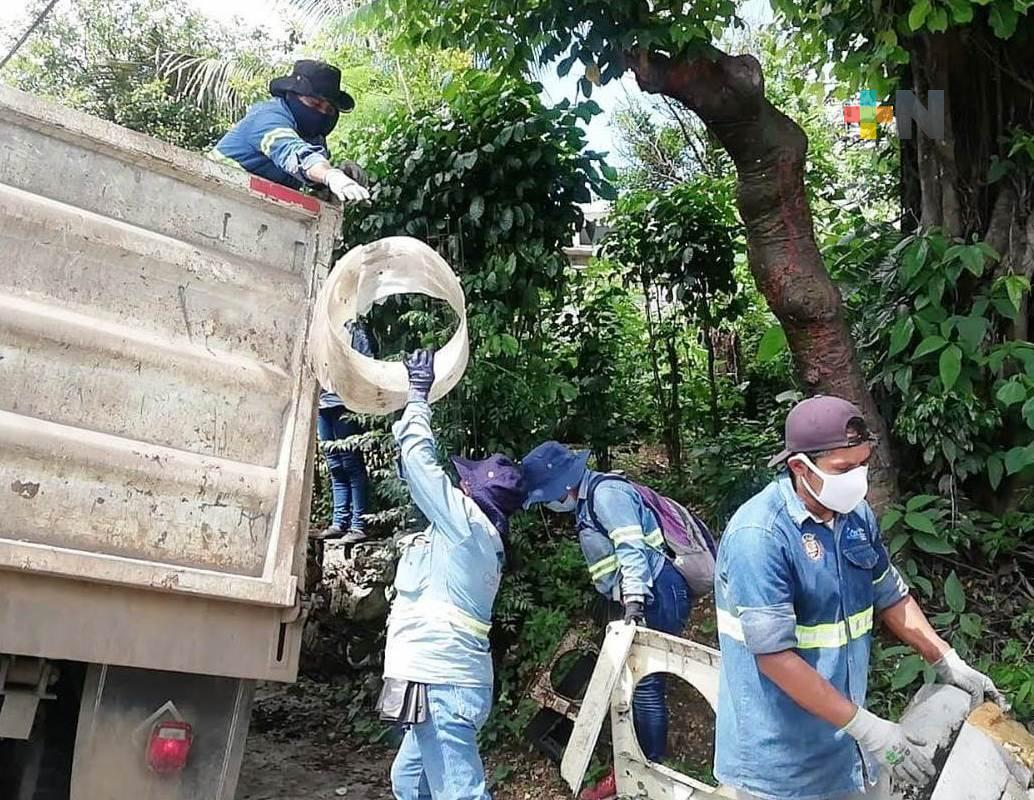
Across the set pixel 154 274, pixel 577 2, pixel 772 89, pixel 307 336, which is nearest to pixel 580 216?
pixel 577 2

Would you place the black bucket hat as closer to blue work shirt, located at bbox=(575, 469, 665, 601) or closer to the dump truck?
the dump truck

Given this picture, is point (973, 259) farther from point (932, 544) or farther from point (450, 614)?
point (450, 614)

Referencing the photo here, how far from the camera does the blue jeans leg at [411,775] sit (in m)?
2.81

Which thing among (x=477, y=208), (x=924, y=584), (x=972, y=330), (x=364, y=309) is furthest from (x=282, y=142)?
(x=924, y=584)

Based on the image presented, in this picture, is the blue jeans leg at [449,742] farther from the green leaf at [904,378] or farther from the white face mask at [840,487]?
the green leaf at [904,378]

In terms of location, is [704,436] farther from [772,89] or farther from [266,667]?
[772,89]

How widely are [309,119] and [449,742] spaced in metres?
2.62

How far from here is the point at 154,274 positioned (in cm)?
263

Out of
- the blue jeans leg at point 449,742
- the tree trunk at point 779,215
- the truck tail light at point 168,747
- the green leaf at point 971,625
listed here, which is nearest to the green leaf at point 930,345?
the tree trunk at point 779,215

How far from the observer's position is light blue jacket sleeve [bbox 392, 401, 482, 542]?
266cm

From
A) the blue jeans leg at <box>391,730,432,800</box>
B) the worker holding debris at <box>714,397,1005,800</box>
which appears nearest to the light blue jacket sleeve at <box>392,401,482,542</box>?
the blue jeans leg at <box>391,730,432,800</box>

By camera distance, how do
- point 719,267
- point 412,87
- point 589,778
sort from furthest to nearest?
point 412,87 < point 719,267 < point 589,778

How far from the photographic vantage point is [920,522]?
3.83 meters

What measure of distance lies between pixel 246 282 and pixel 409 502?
1890mm
